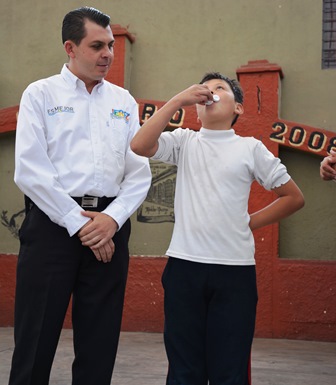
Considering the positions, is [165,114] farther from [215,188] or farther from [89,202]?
[89,202]

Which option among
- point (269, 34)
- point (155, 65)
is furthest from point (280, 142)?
point (155, 65)

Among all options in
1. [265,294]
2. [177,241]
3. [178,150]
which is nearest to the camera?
[177,241]

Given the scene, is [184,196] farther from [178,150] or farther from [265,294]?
[265,294]

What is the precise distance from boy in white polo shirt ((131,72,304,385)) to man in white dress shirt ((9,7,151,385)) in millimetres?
225

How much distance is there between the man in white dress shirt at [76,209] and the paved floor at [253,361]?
55.5 inches

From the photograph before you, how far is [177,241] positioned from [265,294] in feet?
10.8

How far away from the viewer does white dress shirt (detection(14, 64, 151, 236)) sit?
101 inches

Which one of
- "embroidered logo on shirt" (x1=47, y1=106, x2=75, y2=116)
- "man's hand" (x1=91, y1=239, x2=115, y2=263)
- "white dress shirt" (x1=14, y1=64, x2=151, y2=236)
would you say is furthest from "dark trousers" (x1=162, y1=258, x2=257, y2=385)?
"embroidered logo on shirt" (x1=47, y1=106, x2=75, y2=116)

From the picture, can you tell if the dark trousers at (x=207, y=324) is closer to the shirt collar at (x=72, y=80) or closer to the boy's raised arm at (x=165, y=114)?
the boy's raised arm at (x=165, y=114)

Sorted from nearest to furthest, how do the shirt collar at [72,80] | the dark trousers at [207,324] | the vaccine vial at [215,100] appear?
the dark trousers at [207,324], the vaccine vial at [215,100], the shirt collar at [72,80]

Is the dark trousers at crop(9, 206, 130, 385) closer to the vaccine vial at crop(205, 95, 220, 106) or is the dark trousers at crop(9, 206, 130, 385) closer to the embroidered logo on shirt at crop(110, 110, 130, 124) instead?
the embroidered logo on shirt at crop(110, 110, 130, 124)

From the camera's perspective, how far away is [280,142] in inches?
229

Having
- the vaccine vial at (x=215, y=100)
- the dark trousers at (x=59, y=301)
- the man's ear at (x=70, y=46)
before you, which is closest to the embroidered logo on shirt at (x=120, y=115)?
the man's ear at (x=70, y=46)

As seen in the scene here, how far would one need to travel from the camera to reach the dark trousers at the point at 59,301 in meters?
2.58
